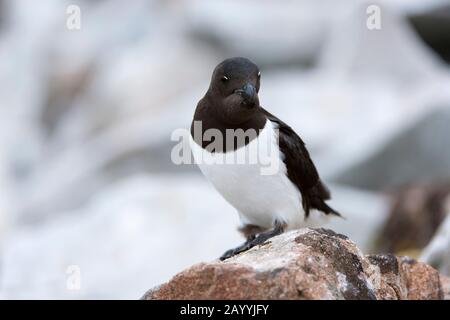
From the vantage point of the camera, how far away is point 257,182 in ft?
30.1

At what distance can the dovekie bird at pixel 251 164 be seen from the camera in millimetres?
8680

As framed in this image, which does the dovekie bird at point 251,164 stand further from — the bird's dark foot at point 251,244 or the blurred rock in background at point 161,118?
the blurred rock in background at point 161,118

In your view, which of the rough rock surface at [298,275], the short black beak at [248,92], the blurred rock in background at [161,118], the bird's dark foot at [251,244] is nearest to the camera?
the rough rock surface at [298,275]

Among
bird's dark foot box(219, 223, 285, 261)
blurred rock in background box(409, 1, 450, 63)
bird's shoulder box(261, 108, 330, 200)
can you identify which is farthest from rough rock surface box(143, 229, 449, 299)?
blurred rock in background box(409, 1, 450, 63)

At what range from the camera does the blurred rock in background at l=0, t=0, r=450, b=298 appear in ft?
49.1

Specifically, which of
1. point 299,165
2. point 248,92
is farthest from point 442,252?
point 248,92

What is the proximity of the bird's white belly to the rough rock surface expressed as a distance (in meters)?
1.25

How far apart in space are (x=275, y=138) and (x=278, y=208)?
2.41ft

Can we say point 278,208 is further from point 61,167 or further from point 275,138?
point 61,167

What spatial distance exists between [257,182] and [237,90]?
1047 millimetres

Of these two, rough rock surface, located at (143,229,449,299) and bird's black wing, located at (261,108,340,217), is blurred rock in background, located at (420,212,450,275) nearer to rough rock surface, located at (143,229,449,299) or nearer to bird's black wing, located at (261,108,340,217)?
bird's black wing, located at (261,108,340,217)

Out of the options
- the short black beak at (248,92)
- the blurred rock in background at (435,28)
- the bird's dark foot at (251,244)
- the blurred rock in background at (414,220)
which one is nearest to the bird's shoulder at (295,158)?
the bird's dark foot at (251,244)

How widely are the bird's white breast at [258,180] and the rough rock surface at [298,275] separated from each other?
1.25m
